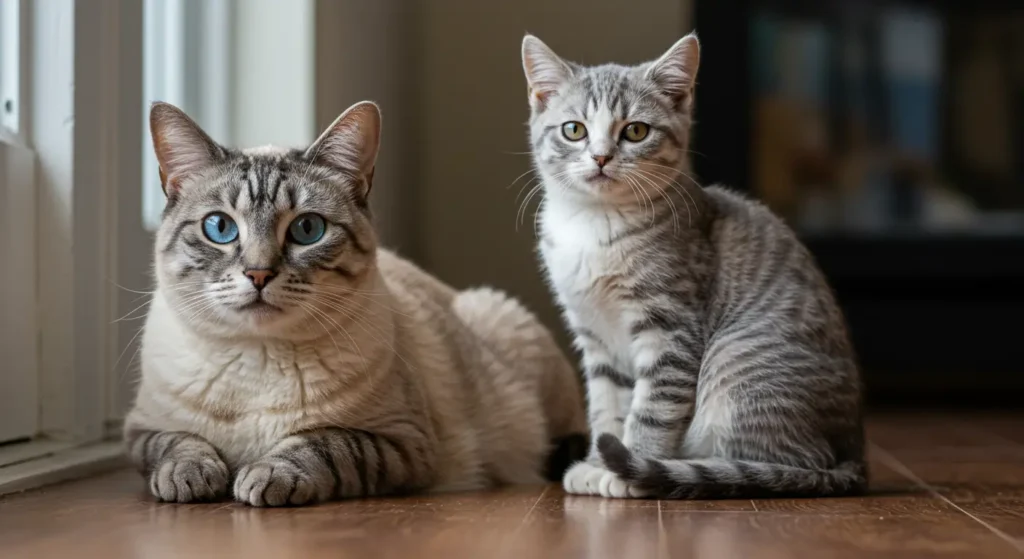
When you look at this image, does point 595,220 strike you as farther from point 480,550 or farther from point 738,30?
point 738,30

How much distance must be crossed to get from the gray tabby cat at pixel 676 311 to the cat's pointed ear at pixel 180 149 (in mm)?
720

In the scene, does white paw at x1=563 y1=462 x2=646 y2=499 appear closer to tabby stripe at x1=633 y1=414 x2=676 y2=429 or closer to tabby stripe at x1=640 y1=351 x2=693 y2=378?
tabby stripe at x1=633 y1=414 x2=676 y2=429

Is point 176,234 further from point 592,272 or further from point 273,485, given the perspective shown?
point 592,272

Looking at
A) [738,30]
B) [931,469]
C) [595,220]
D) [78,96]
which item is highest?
[738,30]

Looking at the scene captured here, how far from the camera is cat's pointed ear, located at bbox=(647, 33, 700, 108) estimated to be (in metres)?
2.37

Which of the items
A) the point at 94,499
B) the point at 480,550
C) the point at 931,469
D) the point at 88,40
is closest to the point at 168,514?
the point at 94,499

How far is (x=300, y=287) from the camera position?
1.95 metres

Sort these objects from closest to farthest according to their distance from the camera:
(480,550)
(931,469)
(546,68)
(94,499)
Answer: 1. (480,550)
2. (94,499)
3. (546,68)
4. (931,469)

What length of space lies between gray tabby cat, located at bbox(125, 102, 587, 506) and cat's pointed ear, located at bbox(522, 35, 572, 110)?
1.70 feet

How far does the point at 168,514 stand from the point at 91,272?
0.90m

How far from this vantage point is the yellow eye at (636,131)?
2322 mm

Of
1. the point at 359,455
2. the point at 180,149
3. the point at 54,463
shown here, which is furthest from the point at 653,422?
the point at 54,463

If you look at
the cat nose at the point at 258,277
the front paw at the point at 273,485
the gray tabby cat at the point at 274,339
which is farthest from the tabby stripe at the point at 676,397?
the cat nose at the point at 258,277

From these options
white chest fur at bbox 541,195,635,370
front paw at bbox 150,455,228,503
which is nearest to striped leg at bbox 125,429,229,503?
front paw at bbox 150,455,228,503
